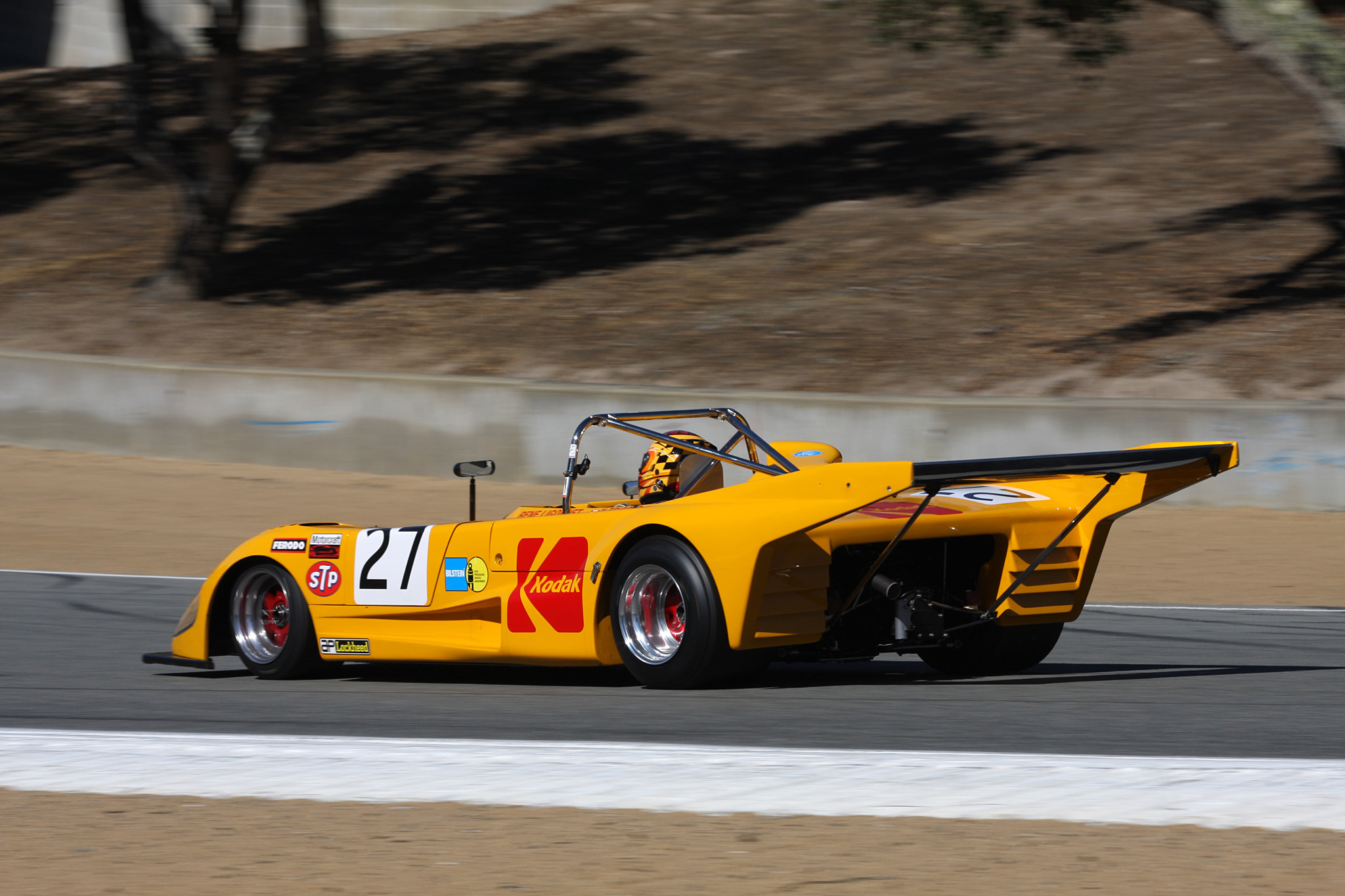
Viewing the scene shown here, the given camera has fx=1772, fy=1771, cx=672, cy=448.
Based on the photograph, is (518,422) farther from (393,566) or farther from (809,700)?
(809,700)

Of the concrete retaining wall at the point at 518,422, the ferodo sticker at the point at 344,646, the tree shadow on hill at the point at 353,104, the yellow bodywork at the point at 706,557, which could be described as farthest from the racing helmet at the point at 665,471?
the tree shadow on hill at the point at 353,104

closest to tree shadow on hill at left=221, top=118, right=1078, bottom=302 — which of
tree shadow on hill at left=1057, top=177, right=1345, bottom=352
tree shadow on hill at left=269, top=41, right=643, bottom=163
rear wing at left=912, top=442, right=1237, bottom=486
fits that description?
tree shadow on hill at left=269, top=41, right=643, bottom=163

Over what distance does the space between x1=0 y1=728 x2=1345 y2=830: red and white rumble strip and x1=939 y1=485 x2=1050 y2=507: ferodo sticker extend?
1.94m

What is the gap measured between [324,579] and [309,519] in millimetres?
8340

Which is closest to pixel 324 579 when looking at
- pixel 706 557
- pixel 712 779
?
pixel 706 557

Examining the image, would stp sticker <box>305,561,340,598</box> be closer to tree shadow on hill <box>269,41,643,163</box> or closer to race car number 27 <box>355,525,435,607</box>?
race car number 27 <box>355,525,435,607</box>

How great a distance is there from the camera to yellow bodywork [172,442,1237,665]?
276 inches

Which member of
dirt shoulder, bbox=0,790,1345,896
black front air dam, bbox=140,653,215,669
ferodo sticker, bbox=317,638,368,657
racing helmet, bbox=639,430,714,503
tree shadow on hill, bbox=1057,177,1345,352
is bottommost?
dirt shoulder, bbox=0,790,1345,896

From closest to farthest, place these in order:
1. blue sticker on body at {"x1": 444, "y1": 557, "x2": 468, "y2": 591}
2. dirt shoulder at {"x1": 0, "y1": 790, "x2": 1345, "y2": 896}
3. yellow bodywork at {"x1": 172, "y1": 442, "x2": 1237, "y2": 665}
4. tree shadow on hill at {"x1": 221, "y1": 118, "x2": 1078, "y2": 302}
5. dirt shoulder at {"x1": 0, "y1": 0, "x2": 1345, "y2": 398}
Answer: dirt shoulder at {"x1": 0, "y1": 790, "x2": 1345, "y2": 896}, yellow bodywork at {"x1": 172, "y1": 442, "x2": 1237, "y2": 665}, blue sticker on body at {"x1": 444, "y1": 557, "x2": 468, "y2": 591}, dirt shoulder at {"x1": 0, "y1": 0, "x2": 1345, "y2": 398}, tree shadow on hill at {"x1": 221, "y1": 118, "x2": 1078, "y2": 302}

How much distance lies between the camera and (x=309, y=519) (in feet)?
54.7

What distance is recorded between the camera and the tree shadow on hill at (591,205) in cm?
2667

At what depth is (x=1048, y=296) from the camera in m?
22.0

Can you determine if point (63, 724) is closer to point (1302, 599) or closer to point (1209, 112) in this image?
point (1302, 599)

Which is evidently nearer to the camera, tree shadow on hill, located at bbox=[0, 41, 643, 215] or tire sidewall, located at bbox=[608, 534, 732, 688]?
tire sidewall, located at bbox=[608, 534, 732, 688]
